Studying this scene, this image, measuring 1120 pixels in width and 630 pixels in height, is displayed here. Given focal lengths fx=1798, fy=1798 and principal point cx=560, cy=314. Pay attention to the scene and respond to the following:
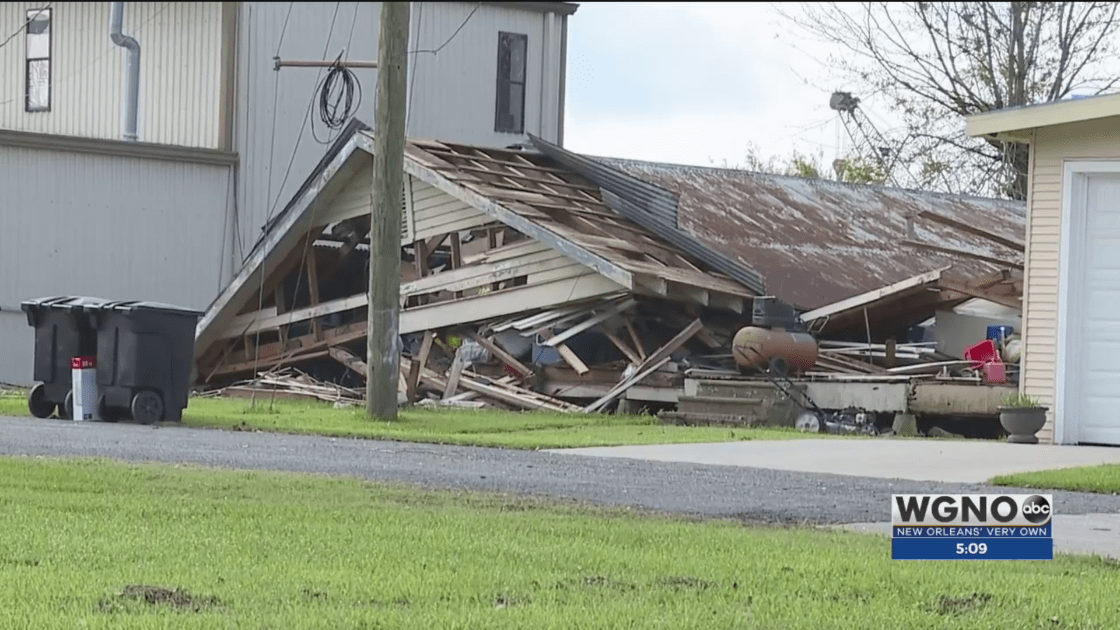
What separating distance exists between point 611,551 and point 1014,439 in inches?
390

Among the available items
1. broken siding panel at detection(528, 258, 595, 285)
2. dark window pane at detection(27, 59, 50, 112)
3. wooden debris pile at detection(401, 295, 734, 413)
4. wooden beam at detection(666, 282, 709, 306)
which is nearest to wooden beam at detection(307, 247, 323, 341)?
wooden debris pile at detection(401, 295, 734, 413)

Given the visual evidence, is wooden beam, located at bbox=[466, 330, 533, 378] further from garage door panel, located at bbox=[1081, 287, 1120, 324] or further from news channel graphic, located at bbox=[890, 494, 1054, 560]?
news channel graphic, located at bbox=[890, 494, 1054, 560]

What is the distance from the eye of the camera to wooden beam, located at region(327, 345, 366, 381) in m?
26.0

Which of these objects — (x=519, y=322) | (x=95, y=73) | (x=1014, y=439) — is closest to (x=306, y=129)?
(x=95, y=73)

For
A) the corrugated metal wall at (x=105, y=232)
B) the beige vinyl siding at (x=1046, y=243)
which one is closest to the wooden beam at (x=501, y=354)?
the beige vinyl siding at (x=1046, y=243)

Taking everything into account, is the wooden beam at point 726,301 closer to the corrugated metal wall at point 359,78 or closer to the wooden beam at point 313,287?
the wooden beam at point 313,287

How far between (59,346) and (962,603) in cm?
1448

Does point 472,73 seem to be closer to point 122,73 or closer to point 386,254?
point 122,73

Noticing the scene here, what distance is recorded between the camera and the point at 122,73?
112 feet

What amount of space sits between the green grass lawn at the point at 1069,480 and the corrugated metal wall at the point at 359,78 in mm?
20205

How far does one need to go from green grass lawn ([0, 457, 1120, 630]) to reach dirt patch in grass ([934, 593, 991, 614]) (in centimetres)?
2

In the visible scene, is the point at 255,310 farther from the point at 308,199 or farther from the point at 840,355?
the point at 840,355

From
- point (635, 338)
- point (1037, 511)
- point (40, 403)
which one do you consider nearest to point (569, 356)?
point (635, 338)

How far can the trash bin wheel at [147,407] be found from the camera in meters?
19.3
